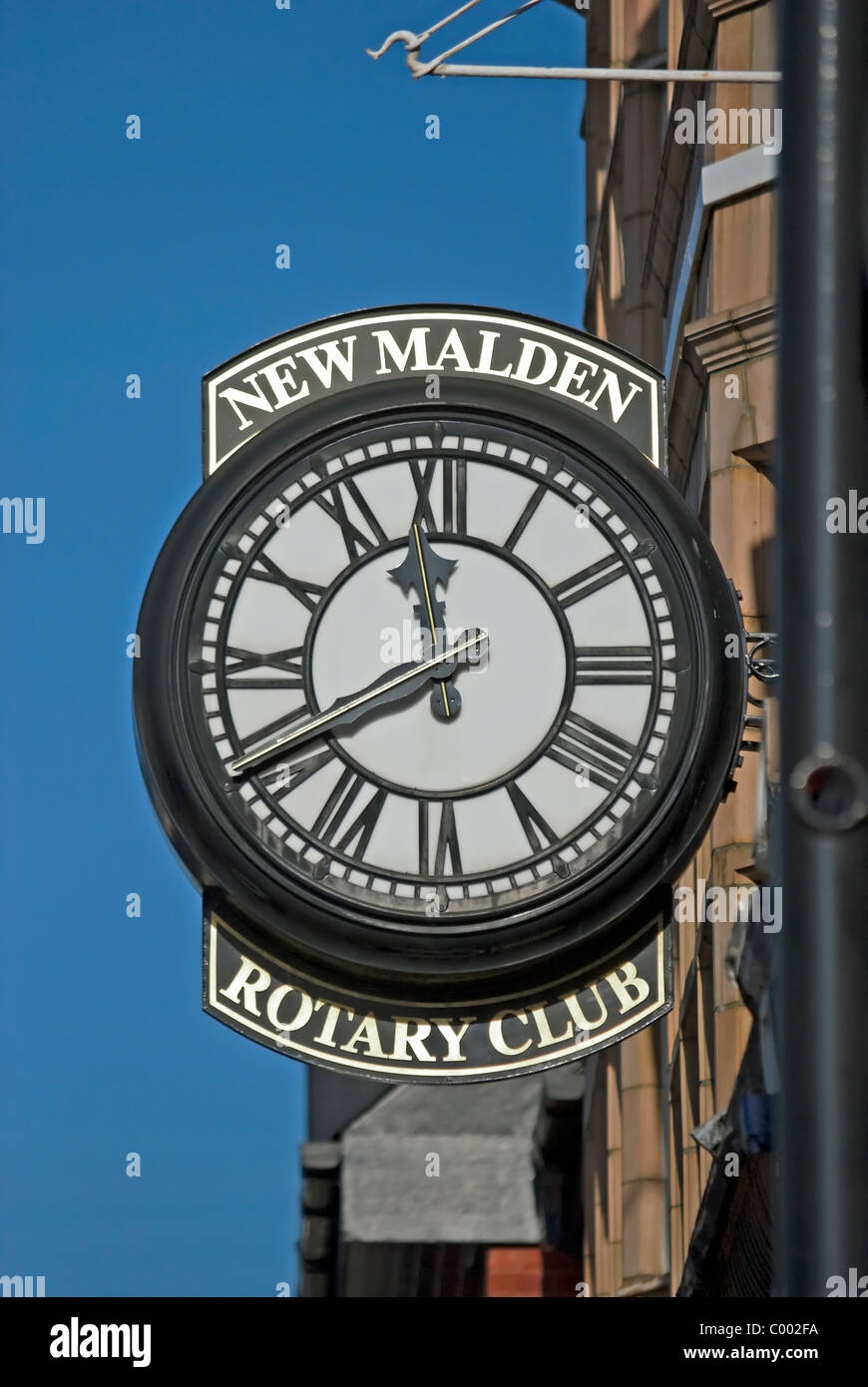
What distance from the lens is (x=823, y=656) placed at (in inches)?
67.8

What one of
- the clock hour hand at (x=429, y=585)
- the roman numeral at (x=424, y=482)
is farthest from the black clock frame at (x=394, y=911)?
the clock hour hand at (x=429, y=585)

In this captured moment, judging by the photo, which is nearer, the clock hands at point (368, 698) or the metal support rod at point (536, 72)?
the clock hands at point (368, 698)

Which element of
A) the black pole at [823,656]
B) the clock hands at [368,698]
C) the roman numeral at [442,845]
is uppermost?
the clock hands at [368,698]

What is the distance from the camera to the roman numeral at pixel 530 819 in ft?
24.7

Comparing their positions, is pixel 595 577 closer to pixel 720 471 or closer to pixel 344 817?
pixel 344 817

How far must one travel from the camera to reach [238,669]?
773 centimetres

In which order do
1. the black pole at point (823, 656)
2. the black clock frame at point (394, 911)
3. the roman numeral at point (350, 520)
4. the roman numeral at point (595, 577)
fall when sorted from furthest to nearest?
the roman numeral at point (350, 520), the roman numeral at point (595, 577), the black clock frame at point (394, 911), the black pole at point (823, 656)

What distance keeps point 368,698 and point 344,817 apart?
40 cm

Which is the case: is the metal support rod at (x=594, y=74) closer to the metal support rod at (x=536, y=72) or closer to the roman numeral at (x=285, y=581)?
the metal support rod at (x=536, y=72)

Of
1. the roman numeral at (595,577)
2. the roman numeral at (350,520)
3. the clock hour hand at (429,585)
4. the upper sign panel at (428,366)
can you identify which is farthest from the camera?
the upper sign panel at (428,366)

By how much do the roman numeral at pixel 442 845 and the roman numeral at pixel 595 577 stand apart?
0.83m

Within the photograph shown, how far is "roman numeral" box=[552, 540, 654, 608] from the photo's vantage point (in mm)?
7801

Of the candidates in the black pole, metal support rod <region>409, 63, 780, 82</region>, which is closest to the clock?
metal support rod <region>409, 63, 780, 82</region>
